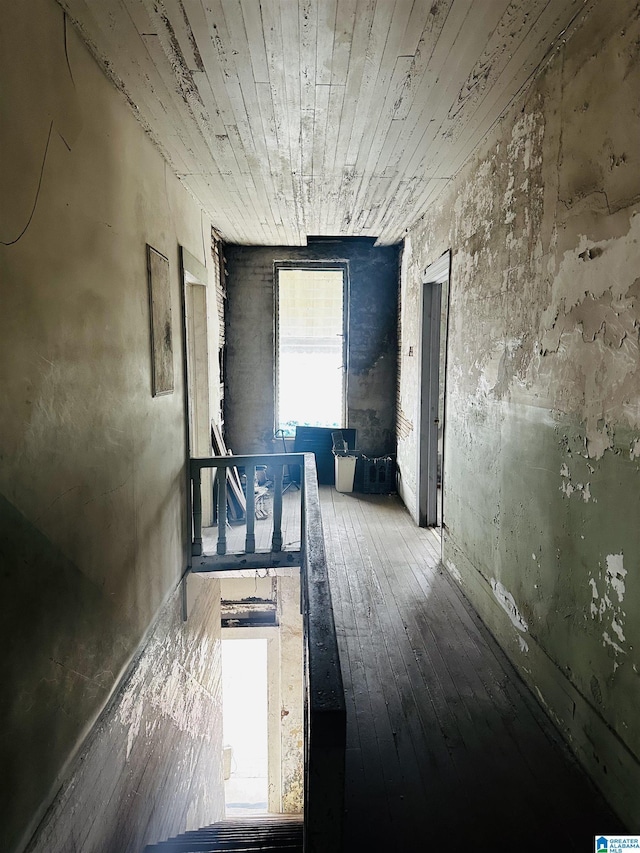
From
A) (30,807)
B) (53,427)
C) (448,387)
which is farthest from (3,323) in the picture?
(448,387)

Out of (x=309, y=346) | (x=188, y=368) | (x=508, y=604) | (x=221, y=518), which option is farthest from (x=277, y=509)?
(x=309, y=346)

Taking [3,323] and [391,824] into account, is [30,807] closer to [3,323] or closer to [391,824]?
[391,824]

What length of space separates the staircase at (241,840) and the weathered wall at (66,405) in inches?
13.1

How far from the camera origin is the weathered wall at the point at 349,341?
721 cm

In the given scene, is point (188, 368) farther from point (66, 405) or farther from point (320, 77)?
point (320, 77)

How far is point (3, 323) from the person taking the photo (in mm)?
1826

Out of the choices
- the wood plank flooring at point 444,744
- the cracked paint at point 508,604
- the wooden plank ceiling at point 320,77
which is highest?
the wooden plank ceiling at point 320,77

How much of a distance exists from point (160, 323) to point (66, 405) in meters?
1.61

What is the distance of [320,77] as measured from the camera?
274 cm

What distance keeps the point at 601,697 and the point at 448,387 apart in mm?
2746

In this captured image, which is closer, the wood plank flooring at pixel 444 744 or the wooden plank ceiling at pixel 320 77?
the wood plank flooring at pixel 444 744

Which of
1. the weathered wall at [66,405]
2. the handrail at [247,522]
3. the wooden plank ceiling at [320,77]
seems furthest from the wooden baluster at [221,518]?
the wooden plank ceiling at [320,77]

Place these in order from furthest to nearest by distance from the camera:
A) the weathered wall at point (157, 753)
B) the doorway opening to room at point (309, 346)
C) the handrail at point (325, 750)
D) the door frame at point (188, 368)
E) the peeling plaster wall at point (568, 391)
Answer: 1. the doorway opening to room at point (309, 346)
2. the door frame at point (188, 368)
3. the weathered wall at point (157, 753)
4. the peeling plaster wall at point (568, 391)
5. the handrail at point (325, 750)

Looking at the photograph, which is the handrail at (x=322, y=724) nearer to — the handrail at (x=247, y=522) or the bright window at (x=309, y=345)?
the handrail at (x=247, y=522)
